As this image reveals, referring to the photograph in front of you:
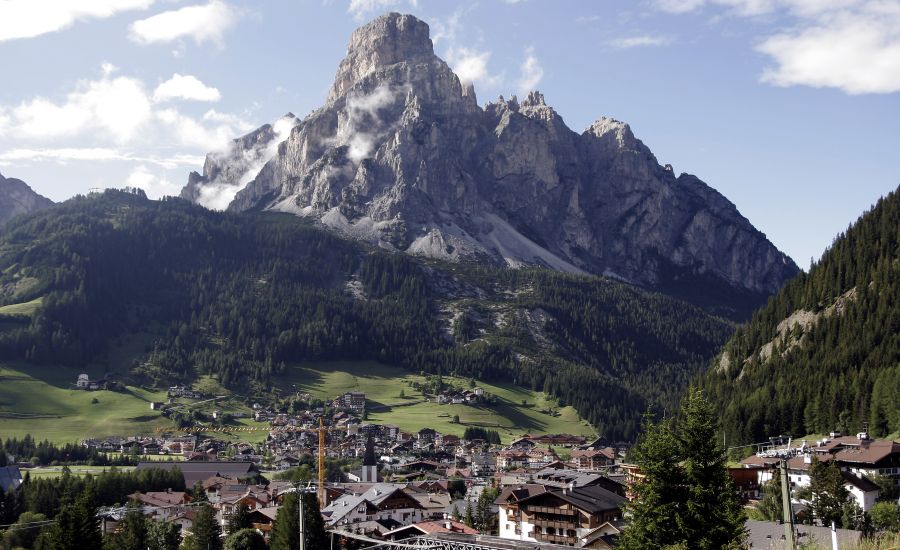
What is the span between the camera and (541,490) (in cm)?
9788

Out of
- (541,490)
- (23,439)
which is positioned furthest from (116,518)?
(23,439)

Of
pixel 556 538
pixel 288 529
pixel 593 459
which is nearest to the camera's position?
pixel 288 529

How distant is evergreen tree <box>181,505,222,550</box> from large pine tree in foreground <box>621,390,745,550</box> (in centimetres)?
6746

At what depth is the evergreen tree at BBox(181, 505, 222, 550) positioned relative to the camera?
95.8 metres

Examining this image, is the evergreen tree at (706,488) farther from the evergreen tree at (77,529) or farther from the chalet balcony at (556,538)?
the chalet balcony at (556,538)

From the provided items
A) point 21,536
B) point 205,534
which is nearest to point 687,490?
point 205,534

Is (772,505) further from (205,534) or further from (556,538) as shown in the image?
(205,534)

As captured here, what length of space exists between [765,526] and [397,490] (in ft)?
191

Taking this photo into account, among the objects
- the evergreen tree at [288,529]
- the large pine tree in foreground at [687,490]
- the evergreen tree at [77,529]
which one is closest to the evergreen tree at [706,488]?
the large pine tree in foreground at [687,490]

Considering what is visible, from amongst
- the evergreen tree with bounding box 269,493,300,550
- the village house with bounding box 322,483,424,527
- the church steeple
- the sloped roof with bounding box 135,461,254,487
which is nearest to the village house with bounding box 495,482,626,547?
Answer: the village house with bounding box 322,483,424,527

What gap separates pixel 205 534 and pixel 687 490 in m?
71.0

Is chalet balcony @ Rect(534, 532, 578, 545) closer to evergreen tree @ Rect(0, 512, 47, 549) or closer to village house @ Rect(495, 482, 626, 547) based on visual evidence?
village house @ Rect(495, 482, 626, 547)

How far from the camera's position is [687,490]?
131ft

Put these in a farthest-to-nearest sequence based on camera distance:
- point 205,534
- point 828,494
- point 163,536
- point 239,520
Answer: point 239,520 → point 163,536 → point 205,534 → point 828,494
